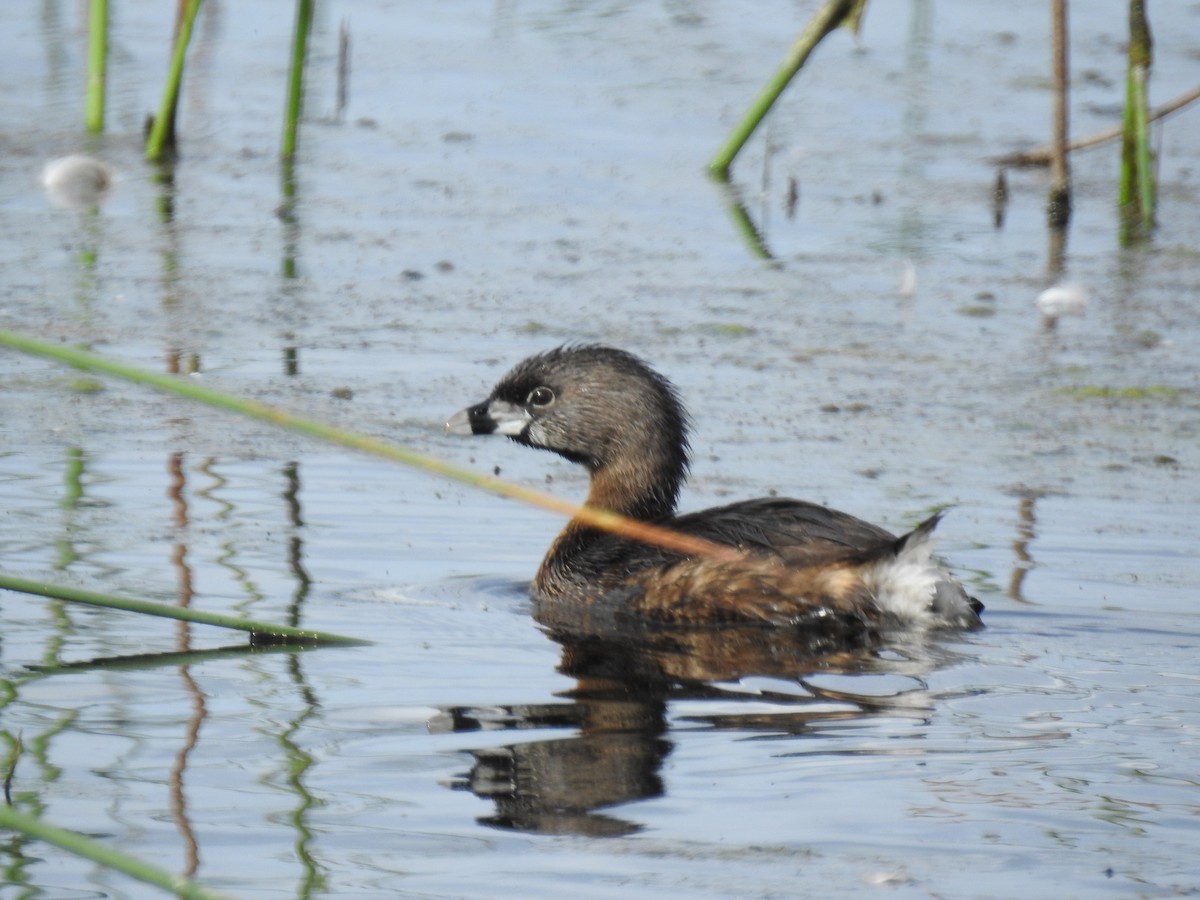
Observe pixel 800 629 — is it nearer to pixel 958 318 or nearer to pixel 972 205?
pixel 958 318

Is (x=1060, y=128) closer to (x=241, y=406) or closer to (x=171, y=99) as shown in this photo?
(x=171, y=99)

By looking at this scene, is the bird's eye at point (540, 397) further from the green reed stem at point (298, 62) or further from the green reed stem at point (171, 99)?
the green reed stem at point (171, 99)

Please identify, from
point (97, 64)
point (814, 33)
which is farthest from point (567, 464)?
point (97, 64)

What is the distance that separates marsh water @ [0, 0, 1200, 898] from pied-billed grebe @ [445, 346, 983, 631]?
0.18m

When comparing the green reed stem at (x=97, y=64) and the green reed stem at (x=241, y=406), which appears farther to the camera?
the green reed stem at (x=97, y=64)

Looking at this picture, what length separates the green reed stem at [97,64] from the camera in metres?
10.3

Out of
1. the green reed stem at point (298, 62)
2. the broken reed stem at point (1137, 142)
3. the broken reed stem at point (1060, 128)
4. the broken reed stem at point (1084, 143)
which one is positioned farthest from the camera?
the broken reed stem at point (1084, 143)

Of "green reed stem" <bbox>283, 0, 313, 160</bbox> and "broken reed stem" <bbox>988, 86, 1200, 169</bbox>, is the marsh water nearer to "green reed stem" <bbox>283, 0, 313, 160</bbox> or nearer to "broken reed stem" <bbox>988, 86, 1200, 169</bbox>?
"broken reed stem" <bbox>988, 86, 1200, 169</bbox>

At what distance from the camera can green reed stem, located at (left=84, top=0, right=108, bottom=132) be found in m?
10.3

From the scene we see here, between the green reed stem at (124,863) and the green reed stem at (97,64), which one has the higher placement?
the green reed stem at (97,64)

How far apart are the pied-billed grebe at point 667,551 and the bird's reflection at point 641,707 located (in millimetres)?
95

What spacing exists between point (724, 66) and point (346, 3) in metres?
3.34

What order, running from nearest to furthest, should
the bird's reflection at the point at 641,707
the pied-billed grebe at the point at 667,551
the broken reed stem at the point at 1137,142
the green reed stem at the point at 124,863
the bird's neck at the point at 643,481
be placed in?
the green reed stem at the point at 124,863
the bird's reflection at the point at 641,707
the pied-billed grebe at the point at 667,551
the bird's neck at the point at 643,481
the broken reed stem at the point at 1137,142

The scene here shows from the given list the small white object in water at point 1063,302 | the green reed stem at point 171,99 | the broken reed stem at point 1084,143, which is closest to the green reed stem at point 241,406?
the small white object in water at point 1063,302
